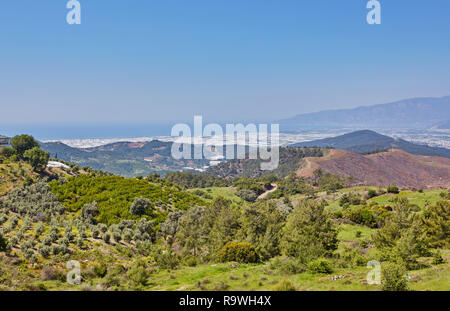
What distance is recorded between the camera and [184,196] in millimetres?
49656

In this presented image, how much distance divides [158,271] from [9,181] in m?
35.2

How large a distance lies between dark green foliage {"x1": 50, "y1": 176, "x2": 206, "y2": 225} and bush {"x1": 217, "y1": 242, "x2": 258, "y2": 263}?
17.7 m

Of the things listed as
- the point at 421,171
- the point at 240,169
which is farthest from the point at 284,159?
the point at 421,171

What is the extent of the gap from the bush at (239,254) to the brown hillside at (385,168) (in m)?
97.2

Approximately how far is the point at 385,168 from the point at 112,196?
132 metres

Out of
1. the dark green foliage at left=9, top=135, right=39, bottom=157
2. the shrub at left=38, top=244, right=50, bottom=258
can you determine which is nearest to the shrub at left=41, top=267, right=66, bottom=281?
the shrub at left=38, top=244, right=50, bottom=258

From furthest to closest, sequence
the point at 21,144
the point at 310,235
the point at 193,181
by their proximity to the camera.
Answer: the point at 193,181 → the point at 21,144 → the point at 310,235

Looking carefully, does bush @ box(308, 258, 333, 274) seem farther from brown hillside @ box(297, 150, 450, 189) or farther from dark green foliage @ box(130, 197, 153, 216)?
brown hillside @ box(297, 150, 450, 189)

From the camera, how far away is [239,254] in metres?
18.4

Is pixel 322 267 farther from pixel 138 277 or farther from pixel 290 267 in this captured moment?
pixel 138 277

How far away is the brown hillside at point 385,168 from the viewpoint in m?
119

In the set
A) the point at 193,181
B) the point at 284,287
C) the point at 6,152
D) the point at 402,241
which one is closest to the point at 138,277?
the point at 284,287

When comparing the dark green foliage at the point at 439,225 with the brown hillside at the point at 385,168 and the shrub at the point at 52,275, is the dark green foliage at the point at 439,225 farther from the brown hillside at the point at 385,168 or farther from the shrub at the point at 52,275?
the brown hillside at the point at 385,168

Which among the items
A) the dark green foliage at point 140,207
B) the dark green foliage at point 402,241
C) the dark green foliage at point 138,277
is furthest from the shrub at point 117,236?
the dark green foliage at point 402,241
